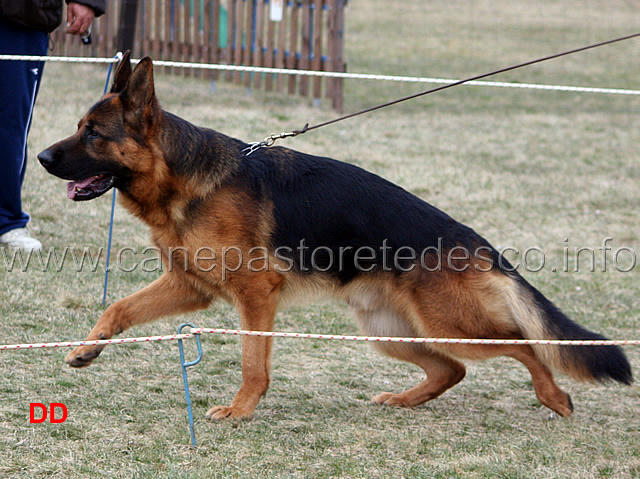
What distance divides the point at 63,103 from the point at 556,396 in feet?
29.1

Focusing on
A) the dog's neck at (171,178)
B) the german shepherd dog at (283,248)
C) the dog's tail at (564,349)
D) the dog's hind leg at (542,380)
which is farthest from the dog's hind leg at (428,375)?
the dog's neck at (171,178)

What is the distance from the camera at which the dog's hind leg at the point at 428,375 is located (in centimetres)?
450

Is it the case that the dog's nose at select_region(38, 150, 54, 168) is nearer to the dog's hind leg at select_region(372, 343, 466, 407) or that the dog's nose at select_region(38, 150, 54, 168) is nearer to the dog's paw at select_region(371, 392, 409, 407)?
the dog's hind leg at select_region(372, 343, 466, 407)

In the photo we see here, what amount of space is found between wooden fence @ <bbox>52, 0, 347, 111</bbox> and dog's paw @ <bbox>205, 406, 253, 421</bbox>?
8.83m

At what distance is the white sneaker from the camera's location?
6.26 meters

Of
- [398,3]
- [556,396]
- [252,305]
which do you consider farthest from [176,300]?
[398,3]

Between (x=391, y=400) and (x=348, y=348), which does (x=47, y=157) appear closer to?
(x=391, y=400)

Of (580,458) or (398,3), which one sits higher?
(398,3)

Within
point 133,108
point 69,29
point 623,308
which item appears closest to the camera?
point 133,108

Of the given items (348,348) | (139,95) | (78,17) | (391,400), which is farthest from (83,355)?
(78,17)

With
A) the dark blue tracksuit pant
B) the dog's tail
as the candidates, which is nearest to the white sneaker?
the dark blue tracksuit pant

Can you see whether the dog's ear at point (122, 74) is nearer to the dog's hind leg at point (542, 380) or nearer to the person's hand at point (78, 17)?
the person's hand at point (78, 17)

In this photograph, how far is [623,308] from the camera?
625 centimetres

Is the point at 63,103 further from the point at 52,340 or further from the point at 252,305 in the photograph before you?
the point at 252,305
